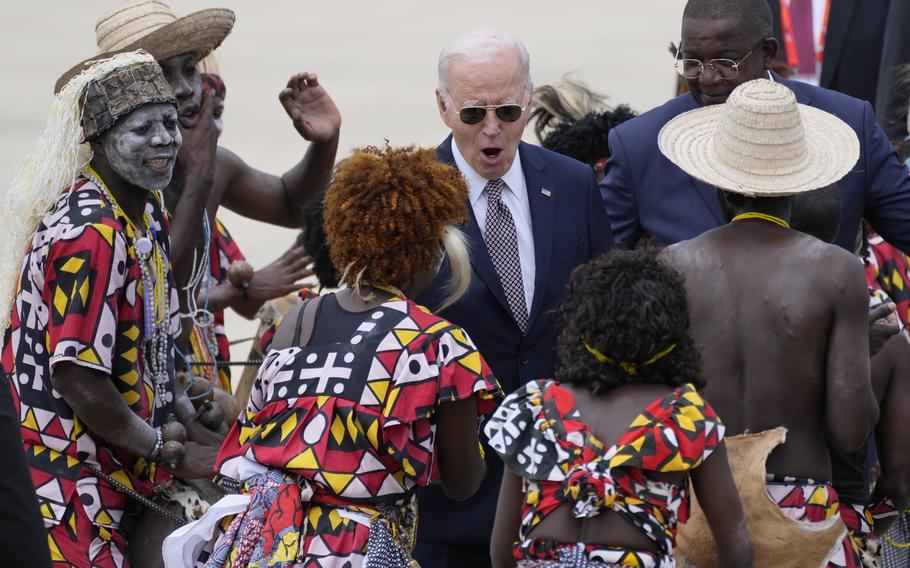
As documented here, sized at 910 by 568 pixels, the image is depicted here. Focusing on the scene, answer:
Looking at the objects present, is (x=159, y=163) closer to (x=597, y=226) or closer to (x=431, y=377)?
(x=431, y=377)

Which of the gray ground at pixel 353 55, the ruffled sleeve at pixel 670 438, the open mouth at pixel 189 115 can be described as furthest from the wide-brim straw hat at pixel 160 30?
the gray ground at pixel 353 55

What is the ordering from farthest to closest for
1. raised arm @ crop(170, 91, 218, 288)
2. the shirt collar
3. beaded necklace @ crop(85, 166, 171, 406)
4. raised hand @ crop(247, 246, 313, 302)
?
raised hand @ crop(247, 246, 313, 302)
raised arm @ crop(170, 91, 218, 288)
the shirt collar
beaded necklace @ crop(85, 166, 171, 406)

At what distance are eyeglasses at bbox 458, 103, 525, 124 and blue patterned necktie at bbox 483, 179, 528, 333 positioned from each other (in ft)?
0.72

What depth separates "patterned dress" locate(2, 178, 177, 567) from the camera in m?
4.78

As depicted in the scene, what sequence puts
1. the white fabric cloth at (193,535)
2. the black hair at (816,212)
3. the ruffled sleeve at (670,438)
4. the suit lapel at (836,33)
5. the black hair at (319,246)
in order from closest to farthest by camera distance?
the ruffled sleeve at (670,438), the white fabric cloth at (193,535), the black hair at (816,212), the black hair at (319,246), the suit lapel at (836,33)

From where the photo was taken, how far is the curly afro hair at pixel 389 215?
4.37m

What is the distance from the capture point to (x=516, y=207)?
546 cm

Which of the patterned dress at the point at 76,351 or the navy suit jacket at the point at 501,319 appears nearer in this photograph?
the patterned dress at the point at 76,351

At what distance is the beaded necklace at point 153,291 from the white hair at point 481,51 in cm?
115

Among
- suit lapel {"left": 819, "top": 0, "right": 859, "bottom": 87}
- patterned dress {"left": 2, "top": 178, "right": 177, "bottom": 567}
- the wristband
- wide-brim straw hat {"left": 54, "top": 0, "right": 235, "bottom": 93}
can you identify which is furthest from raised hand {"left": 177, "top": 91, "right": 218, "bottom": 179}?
suit lapel {"left": 819, "top": 0, "right": 859, "bottom": 87}

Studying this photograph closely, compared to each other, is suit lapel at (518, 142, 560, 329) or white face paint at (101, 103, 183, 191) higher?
white face paint at (101, 103, 183, 191)

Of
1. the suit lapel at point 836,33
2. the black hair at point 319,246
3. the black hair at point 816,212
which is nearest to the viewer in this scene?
the black hair at point 816,212

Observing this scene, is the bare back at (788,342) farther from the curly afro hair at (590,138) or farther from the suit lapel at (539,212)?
the curly afro hair at (590,138)

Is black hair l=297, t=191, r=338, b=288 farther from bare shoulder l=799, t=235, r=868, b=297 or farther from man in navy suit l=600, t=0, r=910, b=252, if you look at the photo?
bare shoulder l=799, t=235, r=868, b=297
